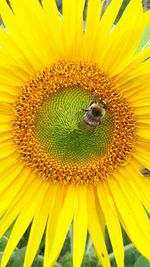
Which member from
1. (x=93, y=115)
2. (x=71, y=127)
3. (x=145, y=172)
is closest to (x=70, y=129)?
Result: (x=71, y=127)

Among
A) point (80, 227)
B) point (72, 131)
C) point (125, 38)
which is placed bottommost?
point (80, 227)

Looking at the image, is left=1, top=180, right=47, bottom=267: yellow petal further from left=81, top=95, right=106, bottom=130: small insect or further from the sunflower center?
left=81, top=95, right=106, bottom=130: small insect

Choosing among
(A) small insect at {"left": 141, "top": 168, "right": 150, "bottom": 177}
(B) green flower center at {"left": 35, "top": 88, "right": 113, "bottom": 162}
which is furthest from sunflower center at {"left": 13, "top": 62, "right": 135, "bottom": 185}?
(A) small insect at {"left": 141, "top": 168, "right": 150, "bottom": 177}

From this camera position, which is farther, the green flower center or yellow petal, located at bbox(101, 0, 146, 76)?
the green flower center

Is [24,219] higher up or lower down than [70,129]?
lower down

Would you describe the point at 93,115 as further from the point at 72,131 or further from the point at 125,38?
the point at 125,38

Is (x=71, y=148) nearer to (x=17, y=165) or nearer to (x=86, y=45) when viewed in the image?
(x=17, y=165)

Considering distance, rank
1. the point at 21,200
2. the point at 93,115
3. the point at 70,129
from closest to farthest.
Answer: the point at 93,115 < the point at 70,129 < the point at 21,200

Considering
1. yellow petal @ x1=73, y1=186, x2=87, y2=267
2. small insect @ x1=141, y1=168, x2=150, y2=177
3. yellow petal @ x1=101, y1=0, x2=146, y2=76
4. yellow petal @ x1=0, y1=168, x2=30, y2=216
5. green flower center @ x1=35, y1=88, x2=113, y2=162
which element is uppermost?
yellow petal @ x1=101, y1=0, x2=146, y2=76
